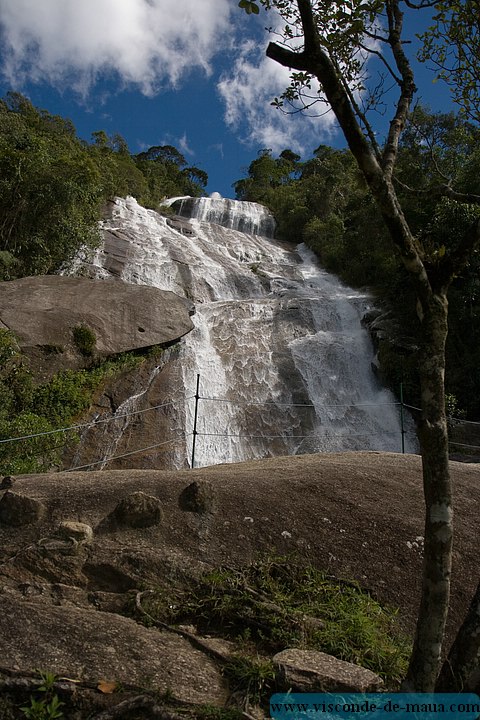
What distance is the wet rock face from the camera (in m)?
4.91

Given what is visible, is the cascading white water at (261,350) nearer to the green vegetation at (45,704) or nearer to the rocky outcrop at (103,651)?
the rocky outcrop at (103,651)

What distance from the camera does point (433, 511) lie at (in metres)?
2.90

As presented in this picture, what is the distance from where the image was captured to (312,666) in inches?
125

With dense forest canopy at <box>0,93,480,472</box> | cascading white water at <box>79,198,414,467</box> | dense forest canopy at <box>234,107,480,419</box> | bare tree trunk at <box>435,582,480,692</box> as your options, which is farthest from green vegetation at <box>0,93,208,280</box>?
bare tree trunk at <box>435,582,480,692</box>

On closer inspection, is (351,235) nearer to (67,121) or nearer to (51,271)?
(51,271)

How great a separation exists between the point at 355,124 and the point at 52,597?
154 inches

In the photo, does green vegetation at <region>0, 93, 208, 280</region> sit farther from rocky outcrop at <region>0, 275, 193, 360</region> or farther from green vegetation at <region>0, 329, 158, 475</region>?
green vegetation at <region>0, 329, 158, 475</region>

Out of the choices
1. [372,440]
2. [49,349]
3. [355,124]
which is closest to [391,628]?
[355,124]

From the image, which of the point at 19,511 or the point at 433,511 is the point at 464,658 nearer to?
the point at 433,511

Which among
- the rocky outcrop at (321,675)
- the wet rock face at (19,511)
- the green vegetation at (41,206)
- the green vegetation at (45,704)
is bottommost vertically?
the green vegetation at (45,704)

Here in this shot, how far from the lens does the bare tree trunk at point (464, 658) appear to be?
257cm

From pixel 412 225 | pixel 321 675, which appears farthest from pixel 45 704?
pixel 412 225

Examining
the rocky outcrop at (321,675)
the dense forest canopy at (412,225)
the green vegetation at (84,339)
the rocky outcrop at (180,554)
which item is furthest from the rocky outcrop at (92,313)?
the rocky outcrop at (321,675)

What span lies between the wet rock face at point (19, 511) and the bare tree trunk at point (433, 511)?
3.50 m
